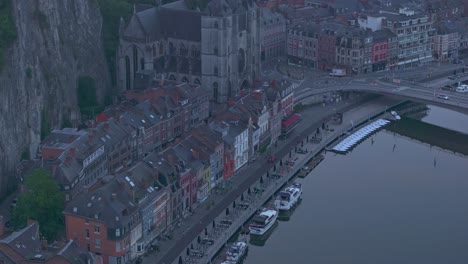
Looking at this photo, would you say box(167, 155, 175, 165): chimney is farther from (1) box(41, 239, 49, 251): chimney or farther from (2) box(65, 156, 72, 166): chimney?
(1) box(41, 239, 49, 251): chimney

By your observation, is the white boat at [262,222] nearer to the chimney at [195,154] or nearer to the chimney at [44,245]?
the chimney at [195,154]

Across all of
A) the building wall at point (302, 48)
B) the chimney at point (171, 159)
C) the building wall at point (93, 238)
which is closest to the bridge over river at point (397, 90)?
the building wall at point (302, 48)

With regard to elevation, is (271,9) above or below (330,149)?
above

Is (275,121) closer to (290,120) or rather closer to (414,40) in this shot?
(290,120)

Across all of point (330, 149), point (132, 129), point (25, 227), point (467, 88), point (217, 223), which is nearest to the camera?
point (25, 227)

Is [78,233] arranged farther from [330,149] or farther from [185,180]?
[330,149]

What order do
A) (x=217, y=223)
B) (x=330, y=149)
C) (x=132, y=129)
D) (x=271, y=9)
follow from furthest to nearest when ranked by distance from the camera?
1. (x=271, y=9)
2. (x=330, y=149)
3. (x=132, y=129)
4. (x=217, y=223)

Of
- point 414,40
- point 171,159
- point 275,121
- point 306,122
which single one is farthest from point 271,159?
point 414,40

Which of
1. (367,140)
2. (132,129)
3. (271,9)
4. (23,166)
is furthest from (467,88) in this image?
(23,166)
